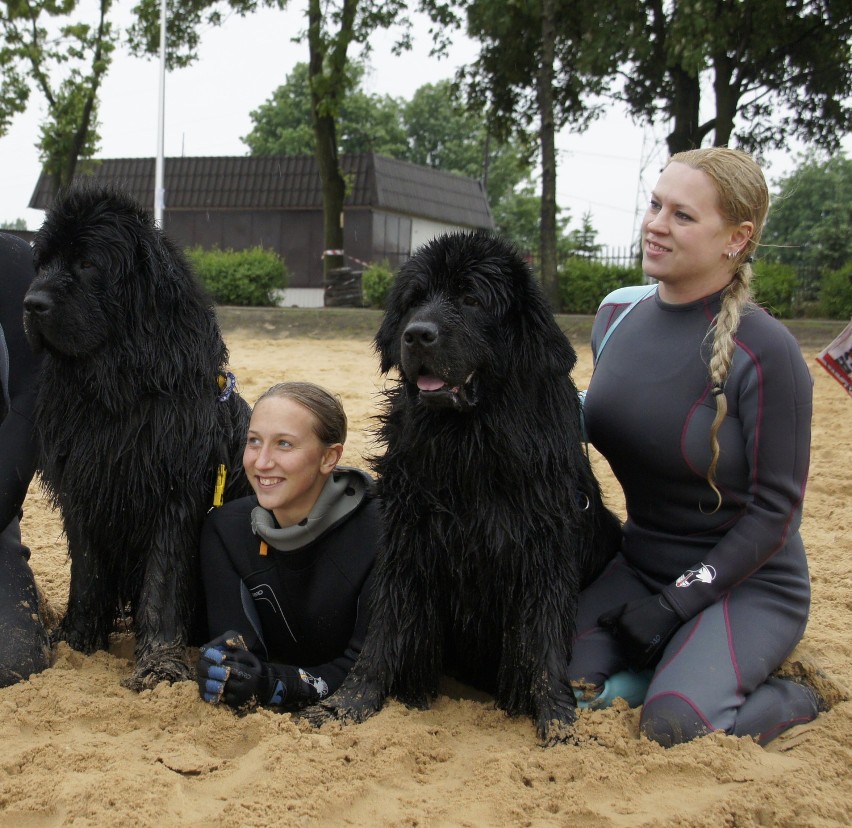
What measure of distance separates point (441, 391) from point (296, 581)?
899mm

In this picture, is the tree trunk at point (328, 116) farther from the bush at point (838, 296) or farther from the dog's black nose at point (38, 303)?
the dog's black nose at point (38, 303)

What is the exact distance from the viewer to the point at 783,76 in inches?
655

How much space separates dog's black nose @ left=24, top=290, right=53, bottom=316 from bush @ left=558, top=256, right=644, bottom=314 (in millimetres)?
13404

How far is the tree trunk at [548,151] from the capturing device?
562 inches

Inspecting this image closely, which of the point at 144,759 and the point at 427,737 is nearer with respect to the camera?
the point at 144,759

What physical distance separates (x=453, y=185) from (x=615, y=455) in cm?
3251

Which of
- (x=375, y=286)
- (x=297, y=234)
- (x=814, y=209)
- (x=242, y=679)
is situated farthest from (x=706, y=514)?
(x=814, y=209)

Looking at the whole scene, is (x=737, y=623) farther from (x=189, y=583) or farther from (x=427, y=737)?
(x=189, y=583)

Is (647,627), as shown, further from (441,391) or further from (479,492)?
(441,391)

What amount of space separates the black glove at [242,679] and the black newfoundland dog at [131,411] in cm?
26

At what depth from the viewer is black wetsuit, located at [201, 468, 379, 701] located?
9.91 ft

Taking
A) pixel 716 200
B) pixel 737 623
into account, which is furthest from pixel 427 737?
pixel 716 200

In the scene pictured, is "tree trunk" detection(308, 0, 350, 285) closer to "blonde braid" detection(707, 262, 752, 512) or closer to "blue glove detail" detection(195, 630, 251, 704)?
"blonde braid" detection(707, 262, 752, 512)

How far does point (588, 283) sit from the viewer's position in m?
15.6
